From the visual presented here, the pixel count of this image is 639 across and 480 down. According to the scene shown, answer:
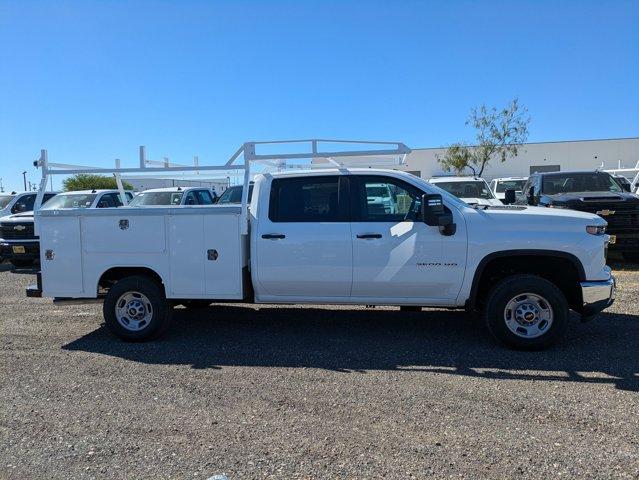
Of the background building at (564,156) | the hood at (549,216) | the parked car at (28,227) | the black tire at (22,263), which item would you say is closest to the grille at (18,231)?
the parked car at (28,227)

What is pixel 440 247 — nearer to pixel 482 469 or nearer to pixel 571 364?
pixel 571 364

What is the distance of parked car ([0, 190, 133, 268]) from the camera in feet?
41.1

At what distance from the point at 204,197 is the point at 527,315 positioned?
10.9m

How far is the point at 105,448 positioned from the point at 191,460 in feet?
2.19

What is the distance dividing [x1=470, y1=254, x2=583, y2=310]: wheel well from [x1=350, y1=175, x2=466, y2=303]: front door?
0.34 meters

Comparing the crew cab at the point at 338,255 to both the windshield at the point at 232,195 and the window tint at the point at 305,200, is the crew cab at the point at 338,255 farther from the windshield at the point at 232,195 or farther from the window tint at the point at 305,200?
the windshield at the point at 232,195

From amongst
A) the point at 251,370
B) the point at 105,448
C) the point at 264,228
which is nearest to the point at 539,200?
the point at 264,228

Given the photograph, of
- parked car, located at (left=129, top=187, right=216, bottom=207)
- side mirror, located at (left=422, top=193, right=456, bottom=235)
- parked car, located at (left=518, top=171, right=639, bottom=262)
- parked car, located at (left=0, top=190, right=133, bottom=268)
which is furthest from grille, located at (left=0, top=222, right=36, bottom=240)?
parked car, located at (left=518, top=171, right=639, bottom=262)

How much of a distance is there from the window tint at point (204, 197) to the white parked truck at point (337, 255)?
7.98m

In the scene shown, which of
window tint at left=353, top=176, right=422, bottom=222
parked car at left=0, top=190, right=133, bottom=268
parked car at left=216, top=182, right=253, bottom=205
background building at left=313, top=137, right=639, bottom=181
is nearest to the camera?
window tint at left=353, top=176, right=422, bottom=222

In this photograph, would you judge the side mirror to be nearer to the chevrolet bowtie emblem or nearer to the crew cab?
the crew cab

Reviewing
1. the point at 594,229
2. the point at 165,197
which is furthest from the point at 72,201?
the point at 594,229

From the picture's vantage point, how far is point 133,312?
6.28 meters

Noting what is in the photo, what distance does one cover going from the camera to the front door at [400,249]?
5.64 metres
